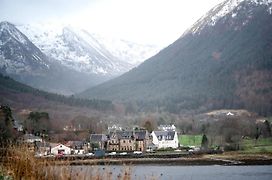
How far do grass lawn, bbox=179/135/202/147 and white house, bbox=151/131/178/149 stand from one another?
3.15m

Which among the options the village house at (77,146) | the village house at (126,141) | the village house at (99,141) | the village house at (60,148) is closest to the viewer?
the village house at (60,148)

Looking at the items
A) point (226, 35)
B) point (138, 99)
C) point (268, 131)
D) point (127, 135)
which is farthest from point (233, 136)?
point (226, 35)

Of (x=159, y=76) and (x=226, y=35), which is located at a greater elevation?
(x=226, y=35)

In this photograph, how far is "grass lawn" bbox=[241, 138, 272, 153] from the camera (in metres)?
62.1

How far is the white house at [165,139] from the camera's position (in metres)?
77.6

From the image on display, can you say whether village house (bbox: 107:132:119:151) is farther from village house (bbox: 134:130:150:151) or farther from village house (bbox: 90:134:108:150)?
village house (bbox: 134:130:150:151)

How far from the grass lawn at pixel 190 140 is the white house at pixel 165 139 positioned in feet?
10.3

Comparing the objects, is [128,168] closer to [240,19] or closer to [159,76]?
[159,76]

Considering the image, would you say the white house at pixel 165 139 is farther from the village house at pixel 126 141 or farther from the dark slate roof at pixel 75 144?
the dark slate roof at pixel 75 144

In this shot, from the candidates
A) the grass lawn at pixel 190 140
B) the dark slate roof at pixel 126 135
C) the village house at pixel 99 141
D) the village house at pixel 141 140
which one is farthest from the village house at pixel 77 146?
the grass lawn at pixel 190 140

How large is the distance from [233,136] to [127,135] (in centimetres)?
1560

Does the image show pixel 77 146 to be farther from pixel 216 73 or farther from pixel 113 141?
pixel 216 73

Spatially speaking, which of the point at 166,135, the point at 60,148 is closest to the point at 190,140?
the point at 166,135

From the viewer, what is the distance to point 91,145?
7394 cm
